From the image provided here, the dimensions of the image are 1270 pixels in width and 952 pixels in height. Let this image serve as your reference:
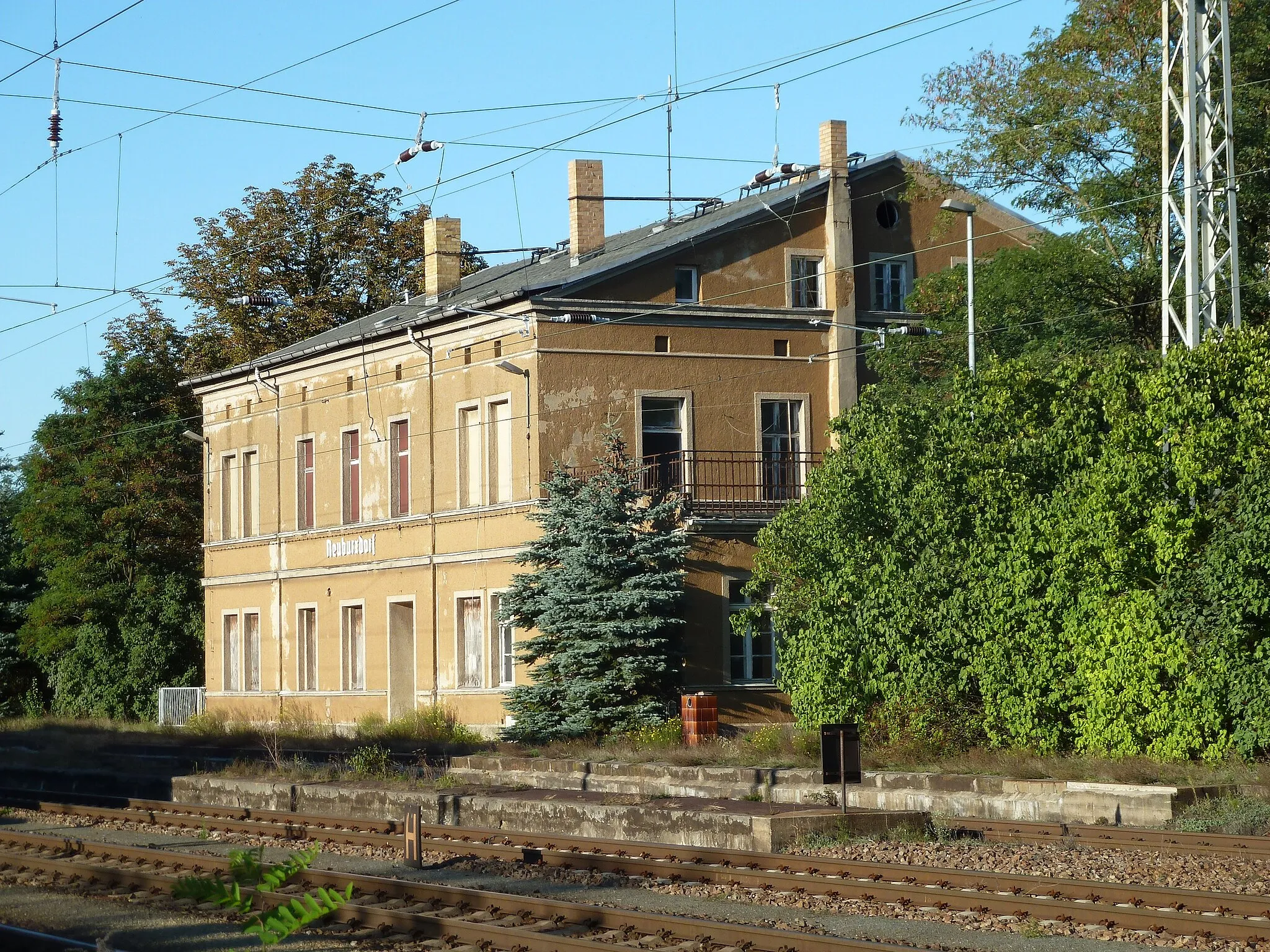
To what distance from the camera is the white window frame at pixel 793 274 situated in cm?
3462

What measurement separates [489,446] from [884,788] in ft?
48.5

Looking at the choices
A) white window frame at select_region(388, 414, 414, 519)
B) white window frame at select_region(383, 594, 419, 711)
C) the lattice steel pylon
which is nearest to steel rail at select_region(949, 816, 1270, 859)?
the lattice steel pylon

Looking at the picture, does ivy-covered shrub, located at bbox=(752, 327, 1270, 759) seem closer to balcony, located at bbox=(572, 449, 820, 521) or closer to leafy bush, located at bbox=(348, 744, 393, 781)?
balcony, located at bbox=(572, 449, 820, 521)

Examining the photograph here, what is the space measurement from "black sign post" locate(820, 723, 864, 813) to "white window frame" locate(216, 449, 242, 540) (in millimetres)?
28140

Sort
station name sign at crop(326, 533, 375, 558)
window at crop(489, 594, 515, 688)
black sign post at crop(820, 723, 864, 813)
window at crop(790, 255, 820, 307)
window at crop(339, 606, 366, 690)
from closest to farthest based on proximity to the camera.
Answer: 1. black sign post at crop(820, 723, 864, 813)
2. window at crop(489, 594, 515, 688)
3. window at crop(790, 255, 820, 307)
4. station name sign at crop(326, 533, 375, 558)
5. window at crop(339, 606, 366, 690)

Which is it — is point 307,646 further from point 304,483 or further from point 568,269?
point 568,269

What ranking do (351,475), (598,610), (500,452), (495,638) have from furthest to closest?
1. (351,475)
2. (500,452)
3. (495,638)
4. (598,610)

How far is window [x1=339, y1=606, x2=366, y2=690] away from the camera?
3781 centimetres

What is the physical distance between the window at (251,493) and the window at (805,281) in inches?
604

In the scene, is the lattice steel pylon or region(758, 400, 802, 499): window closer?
the lattice steel pylon

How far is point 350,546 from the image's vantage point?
38.0m

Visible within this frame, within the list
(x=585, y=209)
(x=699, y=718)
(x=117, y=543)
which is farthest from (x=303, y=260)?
(x=699, y=718)

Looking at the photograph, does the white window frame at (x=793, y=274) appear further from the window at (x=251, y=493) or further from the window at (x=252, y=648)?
the window at (x=252, y=648)

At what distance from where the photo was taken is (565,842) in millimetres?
17922
